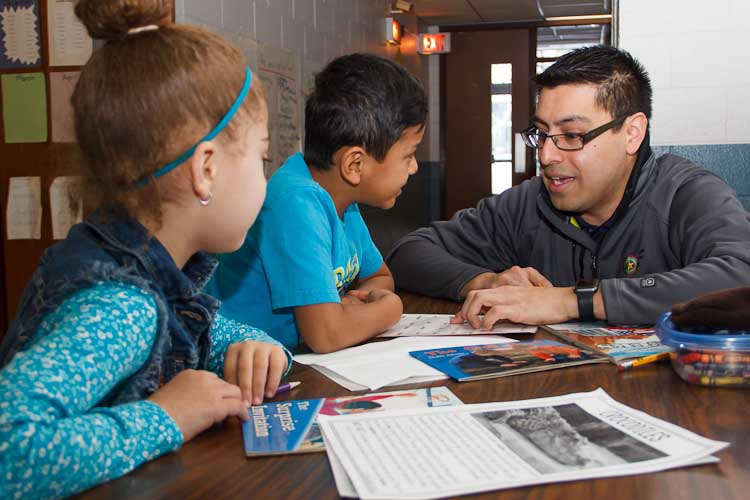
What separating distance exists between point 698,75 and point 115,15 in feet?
7.54

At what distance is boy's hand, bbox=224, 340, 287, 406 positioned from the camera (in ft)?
3.21

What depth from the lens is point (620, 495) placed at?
66 centimetres

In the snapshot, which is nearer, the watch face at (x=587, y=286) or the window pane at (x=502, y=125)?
the watch face at (x=587, y=286)

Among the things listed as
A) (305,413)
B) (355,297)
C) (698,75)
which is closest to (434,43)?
(698,75)

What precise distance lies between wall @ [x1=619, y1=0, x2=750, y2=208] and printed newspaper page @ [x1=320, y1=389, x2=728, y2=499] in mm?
2072

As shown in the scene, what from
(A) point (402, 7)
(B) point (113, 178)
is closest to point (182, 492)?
(B) point (113, 178)

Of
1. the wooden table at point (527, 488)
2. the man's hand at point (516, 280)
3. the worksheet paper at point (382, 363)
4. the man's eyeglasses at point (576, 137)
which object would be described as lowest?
the worksheet paper at point (382, 363)

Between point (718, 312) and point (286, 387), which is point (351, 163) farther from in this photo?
point (718, 312)

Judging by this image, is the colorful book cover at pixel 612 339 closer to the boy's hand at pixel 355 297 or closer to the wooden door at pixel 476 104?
the boy's hand at pixel 355 297

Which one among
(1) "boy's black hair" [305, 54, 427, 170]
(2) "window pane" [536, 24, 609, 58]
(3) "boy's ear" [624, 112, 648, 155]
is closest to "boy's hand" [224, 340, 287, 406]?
(1) "boy's black hair" [305, 54, 427, 170]

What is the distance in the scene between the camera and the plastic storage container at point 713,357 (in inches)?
38.7

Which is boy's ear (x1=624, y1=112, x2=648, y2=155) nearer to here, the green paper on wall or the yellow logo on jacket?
the yellow logo on jacket

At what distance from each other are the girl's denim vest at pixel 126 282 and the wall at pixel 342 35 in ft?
3.56

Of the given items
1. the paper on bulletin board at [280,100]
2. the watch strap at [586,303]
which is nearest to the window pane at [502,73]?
the paper on bulletin board at [280,100]
